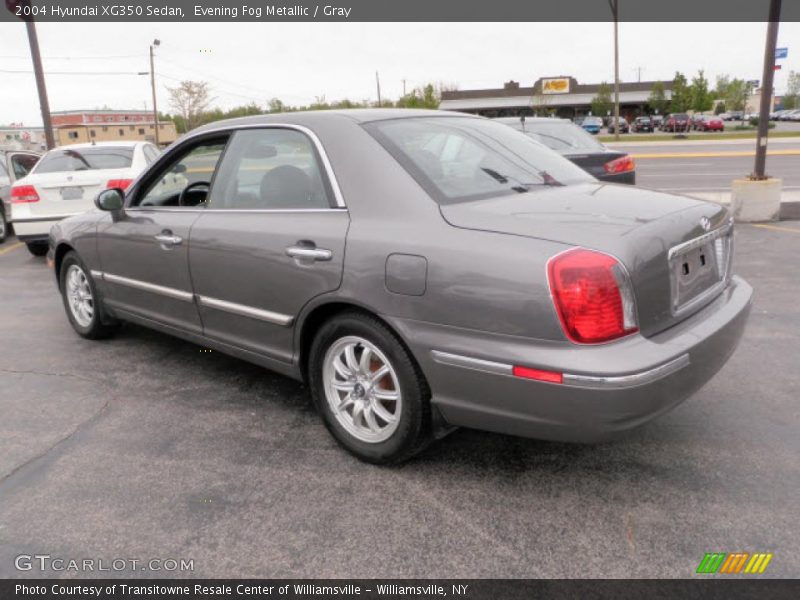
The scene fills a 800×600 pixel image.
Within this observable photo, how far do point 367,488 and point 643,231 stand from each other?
1575 millimetres

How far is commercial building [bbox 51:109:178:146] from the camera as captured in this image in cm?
9244

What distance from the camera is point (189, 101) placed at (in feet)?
209

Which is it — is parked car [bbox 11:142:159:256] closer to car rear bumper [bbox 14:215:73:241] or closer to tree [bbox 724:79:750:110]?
car rear bumper [bbox 14:215:73:241]

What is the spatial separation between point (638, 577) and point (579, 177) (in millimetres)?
2074

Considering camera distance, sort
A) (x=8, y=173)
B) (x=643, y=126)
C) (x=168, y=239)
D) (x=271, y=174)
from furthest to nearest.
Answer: (x=643, y=126) → (x=8, y=173) → (x=168, y=239) → (x=271, y=174)

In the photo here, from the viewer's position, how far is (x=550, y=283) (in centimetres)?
242

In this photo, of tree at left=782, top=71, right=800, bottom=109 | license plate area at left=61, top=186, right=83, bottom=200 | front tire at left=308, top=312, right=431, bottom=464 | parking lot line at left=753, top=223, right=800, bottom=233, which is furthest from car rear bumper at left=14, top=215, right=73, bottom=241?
tree at left=782, top=71, right=800, bottom=109

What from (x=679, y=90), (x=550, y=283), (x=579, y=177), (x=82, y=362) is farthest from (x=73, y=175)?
(x=679, y=90)

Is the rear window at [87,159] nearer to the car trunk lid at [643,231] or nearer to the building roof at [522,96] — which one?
the car trunk lid at [643,231]

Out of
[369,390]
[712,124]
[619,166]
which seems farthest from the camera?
[712,124]

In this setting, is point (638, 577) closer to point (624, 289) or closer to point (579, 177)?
point (624, 289)

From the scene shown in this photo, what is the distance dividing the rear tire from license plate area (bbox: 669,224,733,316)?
8.57m

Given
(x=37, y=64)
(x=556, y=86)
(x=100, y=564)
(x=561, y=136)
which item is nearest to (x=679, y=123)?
(x=556, y=86)

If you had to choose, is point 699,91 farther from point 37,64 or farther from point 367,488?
point 367,488
